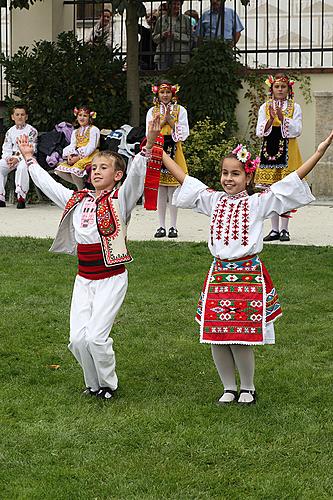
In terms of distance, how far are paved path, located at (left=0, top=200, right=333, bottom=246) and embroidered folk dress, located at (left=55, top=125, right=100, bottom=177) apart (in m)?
0.59

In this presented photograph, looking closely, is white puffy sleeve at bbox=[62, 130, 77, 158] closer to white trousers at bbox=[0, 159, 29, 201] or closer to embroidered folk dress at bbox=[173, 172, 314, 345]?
white trousers at bbox=[0, 159, 29, 201]

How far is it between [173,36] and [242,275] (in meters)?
11.2

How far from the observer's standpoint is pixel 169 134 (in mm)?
12031

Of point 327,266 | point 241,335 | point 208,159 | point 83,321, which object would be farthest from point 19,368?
point 208,159

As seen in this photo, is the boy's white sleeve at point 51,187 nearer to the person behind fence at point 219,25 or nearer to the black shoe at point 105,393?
the black shoe at point 105,393

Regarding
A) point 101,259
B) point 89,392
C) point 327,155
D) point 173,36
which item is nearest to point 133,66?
point 173,36

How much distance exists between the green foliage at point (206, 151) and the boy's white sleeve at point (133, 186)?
8681 mm

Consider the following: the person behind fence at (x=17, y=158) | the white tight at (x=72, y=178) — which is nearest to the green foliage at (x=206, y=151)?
the white tight at (x=72, y=178)

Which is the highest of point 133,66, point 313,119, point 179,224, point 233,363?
point 133,66

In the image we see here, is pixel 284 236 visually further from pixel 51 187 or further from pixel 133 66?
pixel 51 187

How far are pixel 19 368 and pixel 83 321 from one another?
92 centimetres

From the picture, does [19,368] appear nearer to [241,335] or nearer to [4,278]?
[241,335]

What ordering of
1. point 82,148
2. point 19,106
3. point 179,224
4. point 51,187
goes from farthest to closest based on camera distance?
point 19,106 → point 82,148 → point 179,224 → point 51,187

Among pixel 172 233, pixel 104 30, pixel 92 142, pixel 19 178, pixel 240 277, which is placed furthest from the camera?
pixel 104 30
